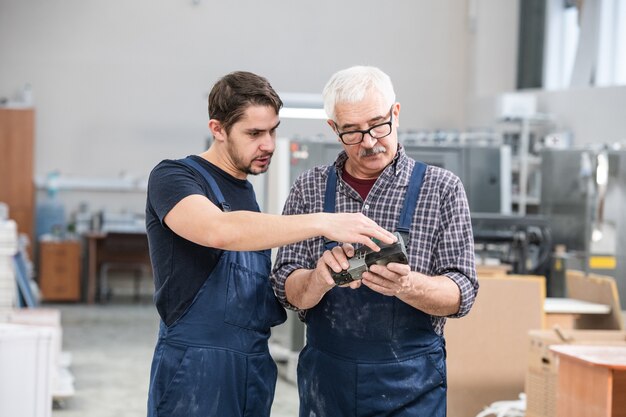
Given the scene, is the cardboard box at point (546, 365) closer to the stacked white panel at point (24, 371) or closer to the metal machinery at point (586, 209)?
the stacked white panel at point (24, 371)

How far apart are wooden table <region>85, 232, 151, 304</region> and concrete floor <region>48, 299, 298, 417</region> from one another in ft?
1.27

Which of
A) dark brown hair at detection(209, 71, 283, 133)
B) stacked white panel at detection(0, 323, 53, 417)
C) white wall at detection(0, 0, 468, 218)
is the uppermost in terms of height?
white wall at detection(0, 0, 468, 218)

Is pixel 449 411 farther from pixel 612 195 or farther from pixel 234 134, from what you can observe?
pixel 612 195

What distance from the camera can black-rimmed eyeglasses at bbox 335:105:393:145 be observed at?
205 cm

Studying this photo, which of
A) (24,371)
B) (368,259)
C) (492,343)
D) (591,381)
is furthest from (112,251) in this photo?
(368,259)

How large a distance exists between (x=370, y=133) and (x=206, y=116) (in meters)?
9.63

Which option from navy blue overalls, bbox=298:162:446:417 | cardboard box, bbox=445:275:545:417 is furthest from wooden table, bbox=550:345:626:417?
cardboard box, bbox=445:275:545:417

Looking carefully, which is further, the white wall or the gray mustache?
the white wall

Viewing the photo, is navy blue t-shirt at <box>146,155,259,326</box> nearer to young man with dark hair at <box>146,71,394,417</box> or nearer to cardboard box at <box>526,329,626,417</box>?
young man with dark hair at <box>146,71,394,417</box>

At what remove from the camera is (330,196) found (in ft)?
7.12

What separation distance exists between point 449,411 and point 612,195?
3725mm

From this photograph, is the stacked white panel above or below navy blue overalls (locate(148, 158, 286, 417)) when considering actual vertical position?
below

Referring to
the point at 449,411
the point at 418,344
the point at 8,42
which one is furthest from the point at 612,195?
the point at 8,42

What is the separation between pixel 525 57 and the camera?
11.3 m
